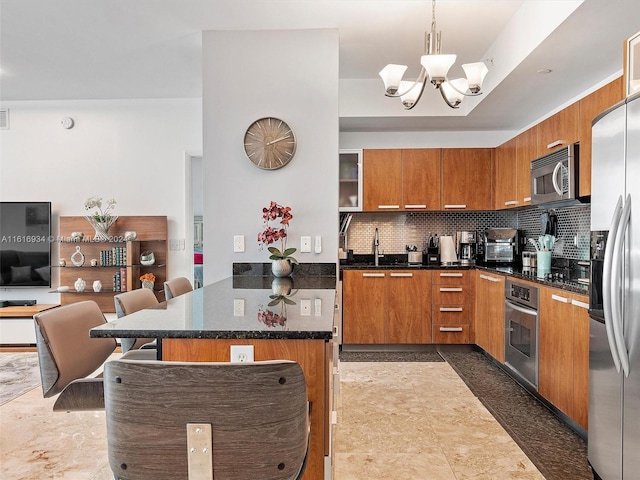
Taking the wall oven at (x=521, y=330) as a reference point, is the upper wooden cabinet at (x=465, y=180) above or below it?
above

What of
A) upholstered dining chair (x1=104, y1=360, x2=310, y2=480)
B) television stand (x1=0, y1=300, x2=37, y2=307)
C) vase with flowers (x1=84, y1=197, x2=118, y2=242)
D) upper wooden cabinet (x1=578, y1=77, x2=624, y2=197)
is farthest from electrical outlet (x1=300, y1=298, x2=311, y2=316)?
television stand (x1=0, y1=300, x2=37, y2=307)

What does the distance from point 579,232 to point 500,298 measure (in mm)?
810

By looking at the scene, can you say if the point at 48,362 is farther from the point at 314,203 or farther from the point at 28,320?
the point at 28,320

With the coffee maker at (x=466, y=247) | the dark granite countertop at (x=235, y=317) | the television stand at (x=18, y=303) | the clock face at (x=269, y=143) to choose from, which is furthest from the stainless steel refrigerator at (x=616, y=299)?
the television stand at (x=18, y=303)

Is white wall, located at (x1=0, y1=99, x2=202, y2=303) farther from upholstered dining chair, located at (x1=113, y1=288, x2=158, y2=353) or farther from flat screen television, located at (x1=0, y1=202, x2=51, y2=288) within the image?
upholstered dining chair, located at (x1=113, y1=288, x2=158, y2=353)

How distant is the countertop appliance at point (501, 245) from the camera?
15.8 feet

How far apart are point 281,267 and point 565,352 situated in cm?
180

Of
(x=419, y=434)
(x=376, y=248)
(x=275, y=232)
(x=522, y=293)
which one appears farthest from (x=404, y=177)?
(x=419, y=434)

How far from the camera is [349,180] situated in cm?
499

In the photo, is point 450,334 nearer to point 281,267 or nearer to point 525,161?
point 525,161

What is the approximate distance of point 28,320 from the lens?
15.7 feet

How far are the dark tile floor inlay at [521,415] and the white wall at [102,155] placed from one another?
2739mm

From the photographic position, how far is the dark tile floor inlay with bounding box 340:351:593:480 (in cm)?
240

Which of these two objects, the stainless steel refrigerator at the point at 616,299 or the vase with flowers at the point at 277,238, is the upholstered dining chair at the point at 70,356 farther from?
the stainless steel refrigerator at the point at 616,299
